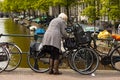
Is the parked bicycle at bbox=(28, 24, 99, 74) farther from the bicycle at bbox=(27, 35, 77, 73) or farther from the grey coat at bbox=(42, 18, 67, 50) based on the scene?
the grey coat at bbox=(42, 18, 67, 50)

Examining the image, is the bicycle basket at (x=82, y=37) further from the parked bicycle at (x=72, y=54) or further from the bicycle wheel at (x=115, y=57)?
the bicycle wheel at (x=115, y=57)

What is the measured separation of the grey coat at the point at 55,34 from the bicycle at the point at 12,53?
878mm

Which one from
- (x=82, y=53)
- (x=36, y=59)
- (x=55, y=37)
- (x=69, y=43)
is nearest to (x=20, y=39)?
(x=36, y=59)

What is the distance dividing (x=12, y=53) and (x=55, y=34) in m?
1.40

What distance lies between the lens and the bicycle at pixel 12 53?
10.7m

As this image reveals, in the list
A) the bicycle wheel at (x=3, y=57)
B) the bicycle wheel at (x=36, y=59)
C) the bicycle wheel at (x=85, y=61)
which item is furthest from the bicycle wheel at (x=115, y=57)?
the bicycle wheel at (x=3, y=57)

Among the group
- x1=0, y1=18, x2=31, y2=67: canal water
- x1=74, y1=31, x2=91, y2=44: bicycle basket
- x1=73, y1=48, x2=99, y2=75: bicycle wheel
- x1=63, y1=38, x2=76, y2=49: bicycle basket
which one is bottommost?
x1=0, y1=18, x2=31, y2=67: canal water

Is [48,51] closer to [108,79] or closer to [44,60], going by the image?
[44,60]

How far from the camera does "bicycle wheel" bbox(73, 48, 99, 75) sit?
34.5 ft

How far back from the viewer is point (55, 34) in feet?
33.7

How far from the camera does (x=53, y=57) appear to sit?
10.5 m

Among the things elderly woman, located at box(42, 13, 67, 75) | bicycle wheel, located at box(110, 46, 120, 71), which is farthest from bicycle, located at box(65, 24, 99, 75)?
bicycle wheel, located at box(110, 46, 120, 71)

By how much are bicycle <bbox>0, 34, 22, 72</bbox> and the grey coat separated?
2.88ft

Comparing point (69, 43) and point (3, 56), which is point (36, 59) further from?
point (69, 43)
